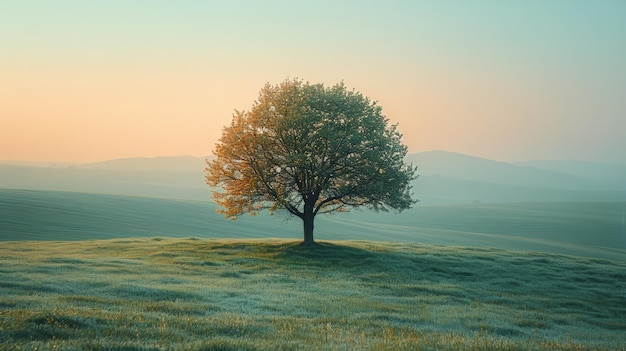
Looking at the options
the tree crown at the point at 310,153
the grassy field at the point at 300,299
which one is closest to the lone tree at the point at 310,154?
the tree crown at the point at 310,153

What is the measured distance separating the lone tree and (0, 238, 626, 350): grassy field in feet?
14.1

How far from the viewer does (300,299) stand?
20172mm

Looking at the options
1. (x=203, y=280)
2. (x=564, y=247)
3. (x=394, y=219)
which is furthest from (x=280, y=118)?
(x=394, y=219)

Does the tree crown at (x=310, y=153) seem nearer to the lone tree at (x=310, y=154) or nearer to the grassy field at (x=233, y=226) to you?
the lone tree at (x=310, y=154)

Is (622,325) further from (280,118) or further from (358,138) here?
(280,118)

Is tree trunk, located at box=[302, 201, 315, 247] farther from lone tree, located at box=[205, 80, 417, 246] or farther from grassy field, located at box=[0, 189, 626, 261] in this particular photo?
grassy field, located at box=[0, 189, 626, 261]

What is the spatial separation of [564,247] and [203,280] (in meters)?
70.9

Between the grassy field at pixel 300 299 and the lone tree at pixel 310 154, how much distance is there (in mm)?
4312

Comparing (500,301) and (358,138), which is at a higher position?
(358,138)

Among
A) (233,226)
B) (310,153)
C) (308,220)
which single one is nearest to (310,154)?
(310,153)

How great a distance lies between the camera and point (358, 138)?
3553 cm

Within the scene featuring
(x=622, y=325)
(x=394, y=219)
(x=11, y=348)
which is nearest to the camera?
(x=11, y=348)

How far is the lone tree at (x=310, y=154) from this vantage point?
35656 mm

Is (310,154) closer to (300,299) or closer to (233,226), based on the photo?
(300,299)
